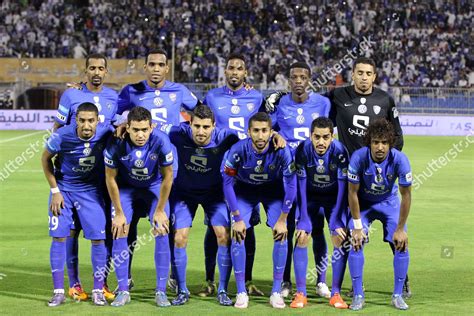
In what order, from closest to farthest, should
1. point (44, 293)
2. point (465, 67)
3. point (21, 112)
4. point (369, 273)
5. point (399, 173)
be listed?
point (399, 173)
point (44, 293)
point (369, 273)
point (21, 112)
point (465, 67)

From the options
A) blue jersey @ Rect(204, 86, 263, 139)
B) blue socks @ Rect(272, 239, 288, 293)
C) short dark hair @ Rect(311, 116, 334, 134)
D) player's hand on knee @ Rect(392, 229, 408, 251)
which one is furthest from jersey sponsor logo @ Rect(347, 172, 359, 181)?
blue jersey @ Rect(204, 86, 263, 139)

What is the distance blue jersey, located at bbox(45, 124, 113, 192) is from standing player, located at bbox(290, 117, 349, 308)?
210 centimetres

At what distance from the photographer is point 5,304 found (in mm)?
8531

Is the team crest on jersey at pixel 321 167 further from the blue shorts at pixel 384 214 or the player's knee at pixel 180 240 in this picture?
the player's knee at pixel 180 240

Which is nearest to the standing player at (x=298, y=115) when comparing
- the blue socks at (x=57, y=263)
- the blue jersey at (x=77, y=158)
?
the blue jersey at (x=77, y=158)

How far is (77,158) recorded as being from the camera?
867 centimetres

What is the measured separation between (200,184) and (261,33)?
3215 centimetres

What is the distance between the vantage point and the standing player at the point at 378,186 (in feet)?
27.3

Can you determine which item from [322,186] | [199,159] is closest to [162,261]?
[199,159]

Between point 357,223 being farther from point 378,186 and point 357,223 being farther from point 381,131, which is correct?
point 381,131

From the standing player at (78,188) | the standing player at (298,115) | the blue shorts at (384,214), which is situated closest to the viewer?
the standing player at (78,188)

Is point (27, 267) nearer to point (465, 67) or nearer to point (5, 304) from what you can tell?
point (5, 304)

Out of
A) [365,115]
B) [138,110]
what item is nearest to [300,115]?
[365,115]

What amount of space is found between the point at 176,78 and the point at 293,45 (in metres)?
6.25
